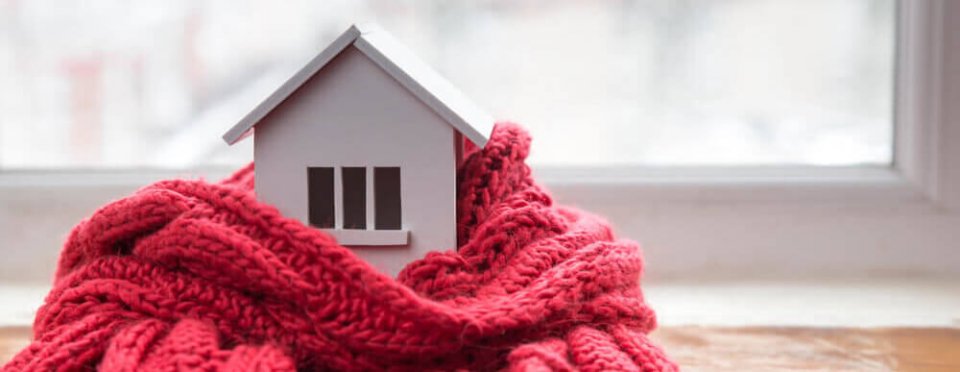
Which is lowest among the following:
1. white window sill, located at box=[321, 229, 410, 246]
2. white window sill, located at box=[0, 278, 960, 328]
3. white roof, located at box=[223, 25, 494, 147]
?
white window sill, located at box=[0, 278, 960, 328]

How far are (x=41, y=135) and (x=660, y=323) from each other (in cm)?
64

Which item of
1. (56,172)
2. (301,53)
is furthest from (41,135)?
(301,53)

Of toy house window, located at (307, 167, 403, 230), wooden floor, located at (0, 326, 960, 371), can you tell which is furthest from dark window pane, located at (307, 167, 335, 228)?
wooden floor, located at (0, 326, 960, 371)

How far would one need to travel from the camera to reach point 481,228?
46cm

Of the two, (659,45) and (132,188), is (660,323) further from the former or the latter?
(132,188)

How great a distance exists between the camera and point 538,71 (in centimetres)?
83

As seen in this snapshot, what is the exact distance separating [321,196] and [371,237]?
0.13 feet

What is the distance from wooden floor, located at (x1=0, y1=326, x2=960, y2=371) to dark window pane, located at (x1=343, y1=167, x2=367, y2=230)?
282 mm

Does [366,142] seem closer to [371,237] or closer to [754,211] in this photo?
[371,237]

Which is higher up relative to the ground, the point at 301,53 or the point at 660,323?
the point at 301,53

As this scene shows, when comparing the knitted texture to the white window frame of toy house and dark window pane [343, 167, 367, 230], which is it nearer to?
dark window pane [343, 167, 367, 230]

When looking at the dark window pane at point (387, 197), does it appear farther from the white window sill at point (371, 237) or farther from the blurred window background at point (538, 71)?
the blurred window background at point (538, 71)

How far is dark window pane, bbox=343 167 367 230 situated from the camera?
1.50 feet

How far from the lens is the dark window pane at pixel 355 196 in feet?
1.50
